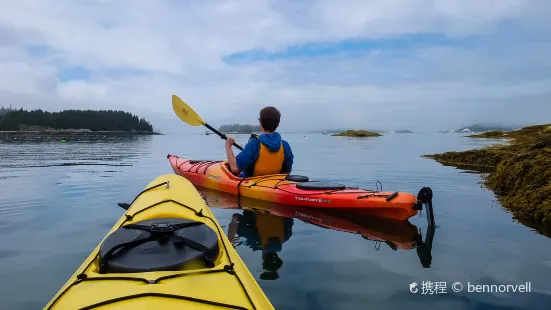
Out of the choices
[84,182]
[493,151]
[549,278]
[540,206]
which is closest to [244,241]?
[549,278]

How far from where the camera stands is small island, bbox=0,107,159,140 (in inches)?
4087

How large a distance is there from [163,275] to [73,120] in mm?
126371

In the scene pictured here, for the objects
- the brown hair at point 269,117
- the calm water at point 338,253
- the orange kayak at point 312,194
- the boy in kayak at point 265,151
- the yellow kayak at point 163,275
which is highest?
the brown hair at point 269,117

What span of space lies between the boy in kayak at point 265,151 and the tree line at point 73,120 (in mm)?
118130

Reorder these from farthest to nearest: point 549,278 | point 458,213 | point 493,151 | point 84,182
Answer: point 493,151 → point 84,182 → point 458,213 → point 549,278

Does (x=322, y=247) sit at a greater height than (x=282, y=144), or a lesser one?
lesser

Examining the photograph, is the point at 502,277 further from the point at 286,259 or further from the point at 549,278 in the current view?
the point at 286,259

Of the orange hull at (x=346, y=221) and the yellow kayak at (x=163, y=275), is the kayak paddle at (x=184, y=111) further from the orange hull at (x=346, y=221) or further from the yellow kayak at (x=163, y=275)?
the yellow kayak at (x=163, y=275)

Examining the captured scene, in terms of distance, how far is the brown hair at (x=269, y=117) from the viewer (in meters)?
8.13

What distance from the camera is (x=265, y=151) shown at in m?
8.38

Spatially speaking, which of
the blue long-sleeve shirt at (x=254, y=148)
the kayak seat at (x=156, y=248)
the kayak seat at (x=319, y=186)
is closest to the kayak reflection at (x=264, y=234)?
the kayak seat at (x=319, y=186)

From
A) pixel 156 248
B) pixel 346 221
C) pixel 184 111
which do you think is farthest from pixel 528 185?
pixel 184 111

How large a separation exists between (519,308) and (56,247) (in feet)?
19.0

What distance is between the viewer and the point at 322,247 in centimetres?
549
